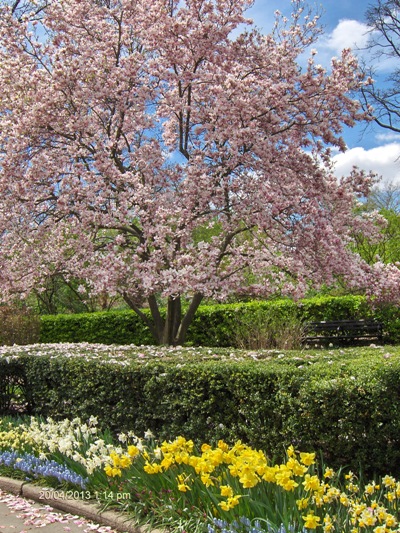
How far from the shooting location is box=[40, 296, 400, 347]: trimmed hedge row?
14297 millimetres

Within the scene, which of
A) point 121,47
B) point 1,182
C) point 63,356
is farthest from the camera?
point 121,47

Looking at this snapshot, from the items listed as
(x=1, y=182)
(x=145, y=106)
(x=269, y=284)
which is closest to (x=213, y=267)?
(x=269, y=284)

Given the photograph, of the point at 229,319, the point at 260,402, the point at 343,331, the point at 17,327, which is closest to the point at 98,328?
the point at 17,327

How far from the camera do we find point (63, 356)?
690 cm

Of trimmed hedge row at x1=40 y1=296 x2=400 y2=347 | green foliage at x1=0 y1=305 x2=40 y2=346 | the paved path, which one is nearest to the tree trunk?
trimmed hedge row at x1=40 y1=296 x2=400 y2=347

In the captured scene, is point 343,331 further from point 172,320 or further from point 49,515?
point 49,515

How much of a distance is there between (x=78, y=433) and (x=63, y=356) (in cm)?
183

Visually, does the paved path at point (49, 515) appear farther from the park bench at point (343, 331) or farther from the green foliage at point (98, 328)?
the green foliage at point (98, 328)

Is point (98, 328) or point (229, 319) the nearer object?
point (229, 319)

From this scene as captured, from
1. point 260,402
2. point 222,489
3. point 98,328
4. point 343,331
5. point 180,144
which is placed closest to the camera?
point 222,489

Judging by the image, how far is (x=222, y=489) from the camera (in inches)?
131

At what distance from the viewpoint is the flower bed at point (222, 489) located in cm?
319

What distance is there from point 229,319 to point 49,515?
1112cm

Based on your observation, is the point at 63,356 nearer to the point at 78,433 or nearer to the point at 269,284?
the point at 78,433
